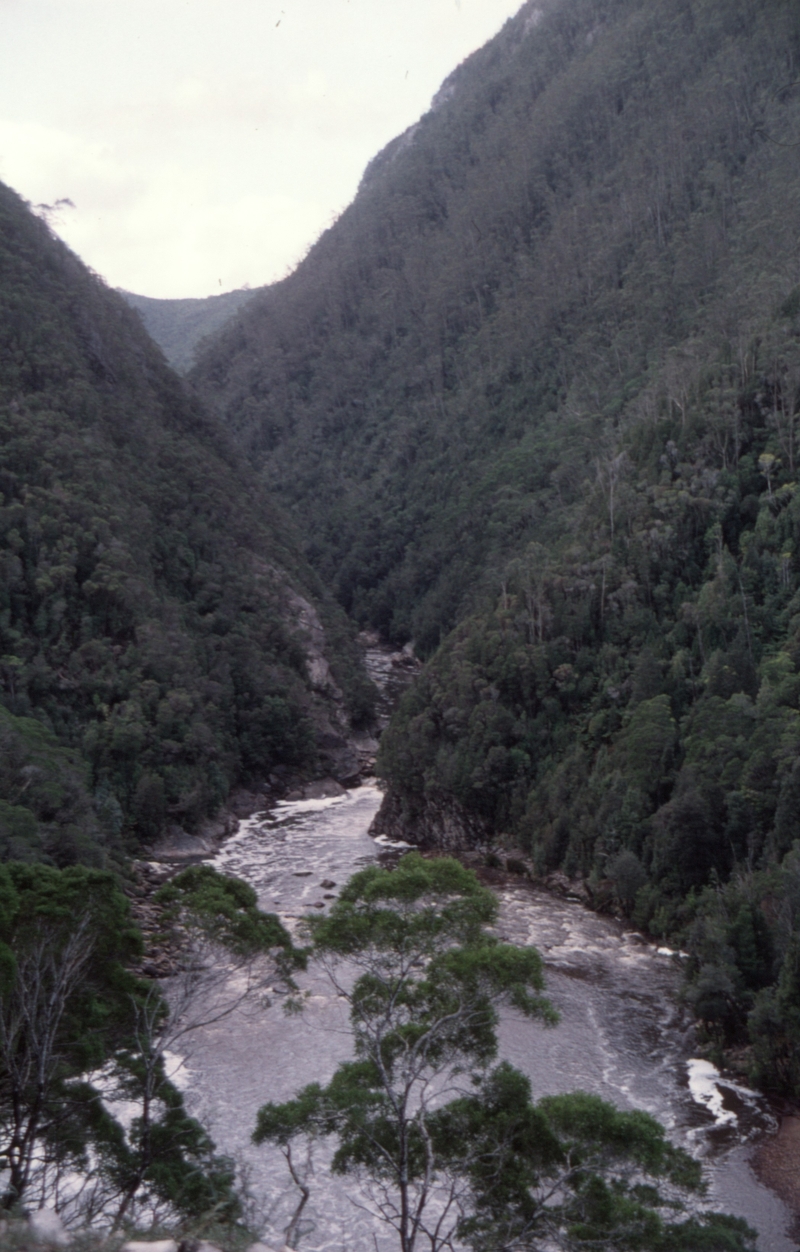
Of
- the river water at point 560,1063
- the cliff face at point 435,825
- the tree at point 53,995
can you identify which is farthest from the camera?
the cliff face at point 435,825

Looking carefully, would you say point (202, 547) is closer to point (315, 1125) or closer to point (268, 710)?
point (268, 710)

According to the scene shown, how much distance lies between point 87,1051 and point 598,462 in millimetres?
76915

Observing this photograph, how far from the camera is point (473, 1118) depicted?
21938 millimetres

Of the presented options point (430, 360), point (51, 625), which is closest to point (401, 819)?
point (51, 625)

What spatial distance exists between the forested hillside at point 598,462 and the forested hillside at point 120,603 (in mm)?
14885

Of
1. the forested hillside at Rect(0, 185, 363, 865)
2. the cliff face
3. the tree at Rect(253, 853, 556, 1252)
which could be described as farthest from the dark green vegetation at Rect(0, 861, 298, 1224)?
the cliff face

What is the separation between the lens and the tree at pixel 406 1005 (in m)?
21.4

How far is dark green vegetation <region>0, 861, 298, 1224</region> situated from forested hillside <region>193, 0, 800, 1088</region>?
22633mm

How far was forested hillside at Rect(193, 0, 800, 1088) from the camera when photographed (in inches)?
2148

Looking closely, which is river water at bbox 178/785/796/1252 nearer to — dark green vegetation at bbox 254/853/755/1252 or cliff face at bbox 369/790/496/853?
dark green vegetation at bbox 254/853/755/1252

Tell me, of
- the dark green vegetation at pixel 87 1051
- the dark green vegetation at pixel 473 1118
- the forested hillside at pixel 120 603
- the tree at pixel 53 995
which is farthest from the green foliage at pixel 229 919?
the forested hillside at pixel 120 603

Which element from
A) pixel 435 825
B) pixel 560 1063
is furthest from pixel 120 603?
pixel 560 1063

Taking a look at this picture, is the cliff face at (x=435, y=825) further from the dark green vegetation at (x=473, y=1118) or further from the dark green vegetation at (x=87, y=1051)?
the dark green vegetation at (x=473, y=1118)

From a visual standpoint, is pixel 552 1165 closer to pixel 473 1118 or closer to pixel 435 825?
pixel 473 1118
